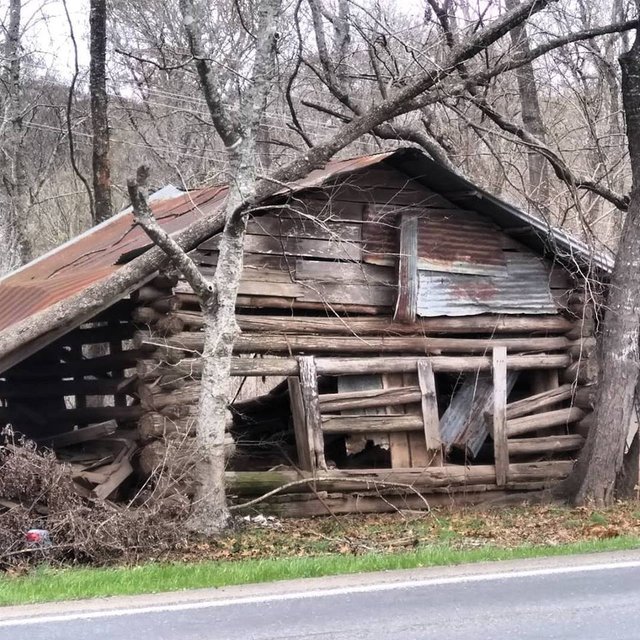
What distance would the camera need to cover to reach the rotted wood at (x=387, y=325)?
11.2 meters

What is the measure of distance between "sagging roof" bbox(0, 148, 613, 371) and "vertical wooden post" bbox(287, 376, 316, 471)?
8.54 ft

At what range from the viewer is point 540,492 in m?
12.5

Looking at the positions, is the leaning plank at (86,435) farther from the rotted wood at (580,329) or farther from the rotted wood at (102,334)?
the rotted wood at (580,329)

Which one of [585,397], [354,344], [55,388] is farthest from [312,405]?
[55,388]

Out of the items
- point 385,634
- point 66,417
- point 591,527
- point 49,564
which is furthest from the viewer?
point 66,417

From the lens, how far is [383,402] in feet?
38.4

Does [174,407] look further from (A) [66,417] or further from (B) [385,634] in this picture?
(B) [385,634]

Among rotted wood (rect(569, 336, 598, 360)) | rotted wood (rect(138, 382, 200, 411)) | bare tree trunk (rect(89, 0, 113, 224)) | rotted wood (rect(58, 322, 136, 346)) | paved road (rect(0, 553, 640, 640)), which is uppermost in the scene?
bare tree trunk (rect(89, 0, 113, 224))

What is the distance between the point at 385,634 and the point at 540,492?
7661mm

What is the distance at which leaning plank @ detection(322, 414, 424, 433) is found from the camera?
11367 millimetres

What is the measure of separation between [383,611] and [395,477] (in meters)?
5.64

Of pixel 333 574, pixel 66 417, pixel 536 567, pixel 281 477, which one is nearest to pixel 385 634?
pixel 333 574

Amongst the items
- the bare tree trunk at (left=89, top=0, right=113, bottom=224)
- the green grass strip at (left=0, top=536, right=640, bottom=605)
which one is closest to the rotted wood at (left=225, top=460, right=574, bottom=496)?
the green grass strip at (left=0, top=536, right=640, bottom=605)

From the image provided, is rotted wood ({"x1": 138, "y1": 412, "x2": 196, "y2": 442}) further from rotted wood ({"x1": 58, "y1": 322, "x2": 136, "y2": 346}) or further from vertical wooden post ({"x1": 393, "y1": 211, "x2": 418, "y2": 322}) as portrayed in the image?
vertical wooden post ({"x1": 393, "y1": 211, "x2": 418, "y2": 322})
